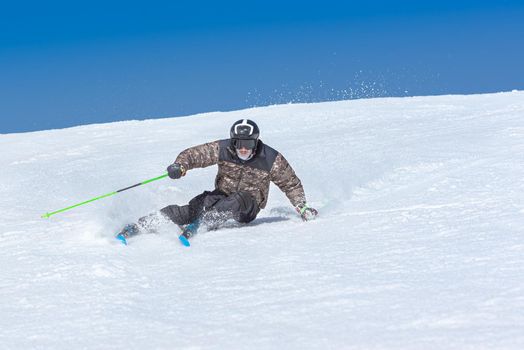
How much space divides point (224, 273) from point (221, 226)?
63.7 inches

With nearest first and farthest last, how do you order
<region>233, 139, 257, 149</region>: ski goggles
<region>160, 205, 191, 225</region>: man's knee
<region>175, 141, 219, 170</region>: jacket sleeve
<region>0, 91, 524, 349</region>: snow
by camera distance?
1. <region>0, 91, 524, 349</region>: snow
2. <region>160, 205, 191, 225</region>: man's knee
3. <region>233, 139, 257, 149</region>: ski goggles
4. <region>175, 141, 219, 170</region>: jacket sleeve

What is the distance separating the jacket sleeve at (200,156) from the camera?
5.51 meters

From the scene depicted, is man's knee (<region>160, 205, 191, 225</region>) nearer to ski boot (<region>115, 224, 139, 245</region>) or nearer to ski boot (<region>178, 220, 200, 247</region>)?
ski boot (<region>178, 220, 200, 247</region>)

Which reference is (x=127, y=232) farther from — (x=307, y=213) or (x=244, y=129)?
(x=307, y=213)

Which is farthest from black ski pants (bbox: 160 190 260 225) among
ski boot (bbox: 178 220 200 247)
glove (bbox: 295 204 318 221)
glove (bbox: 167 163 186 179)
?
glove (bbox: 295 204 318 221)

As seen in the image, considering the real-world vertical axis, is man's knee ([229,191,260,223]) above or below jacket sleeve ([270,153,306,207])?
below

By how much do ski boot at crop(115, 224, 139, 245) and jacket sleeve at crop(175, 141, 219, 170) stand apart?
0.72m

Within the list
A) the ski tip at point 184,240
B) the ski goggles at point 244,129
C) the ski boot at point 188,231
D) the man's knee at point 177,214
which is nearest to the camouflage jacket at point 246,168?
the ski goggles at point 244,129

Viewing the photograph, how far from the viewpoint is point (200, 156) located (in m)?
5.54

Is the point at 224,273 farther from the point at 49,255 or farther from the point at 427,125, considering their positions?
the point at 427,125

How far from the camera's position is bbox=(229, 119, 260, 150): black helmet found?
532 centimetres

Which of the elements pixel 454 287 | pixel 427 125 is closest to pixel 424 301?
pixel 454 287

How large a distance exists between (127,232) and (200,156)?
37.5 inches

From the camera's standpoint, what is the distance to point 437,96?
16891 millimetres
